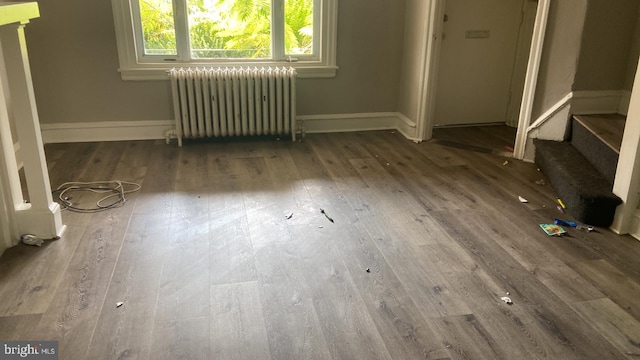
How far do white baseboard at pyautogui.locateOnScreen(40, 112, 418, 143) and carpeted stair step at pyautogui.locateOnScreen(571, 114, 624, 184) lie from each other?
148 centimetres

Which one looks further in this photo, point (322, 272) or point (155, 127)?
point (155, 127)

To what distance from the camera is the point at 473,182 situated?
12.2 ft

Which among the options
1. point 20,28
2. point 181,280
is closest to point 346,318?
point 181,280

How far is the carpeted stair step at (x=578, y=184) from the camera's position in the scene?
2961 mm

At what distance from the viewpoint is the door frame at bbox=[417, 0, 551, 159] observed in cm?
378

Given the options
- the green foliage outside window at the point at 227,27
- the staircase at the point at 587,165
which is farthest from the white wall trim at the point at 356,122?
the staircase at the point at 587,165

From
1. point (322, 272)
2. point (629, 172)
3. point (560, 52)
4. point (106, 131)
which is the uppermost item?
point (560, 52)

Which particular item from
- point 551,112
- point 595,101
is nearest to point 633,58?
point 595,101

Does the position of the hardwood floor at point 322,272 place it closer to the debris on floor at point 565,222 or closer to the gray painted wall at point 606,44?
Result: the debris on floor at point 565,222

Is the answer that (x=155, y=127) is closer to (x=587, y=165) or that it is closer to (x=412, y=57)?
(x=412, y=57)

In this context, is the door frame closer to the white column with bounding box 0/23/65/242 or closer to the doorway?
the doorway

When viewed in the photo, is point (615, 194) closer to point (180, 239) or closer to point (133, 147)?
point (180, 239)

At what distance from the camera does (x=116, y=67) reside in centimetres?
439

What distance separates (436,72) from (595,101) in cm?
132
